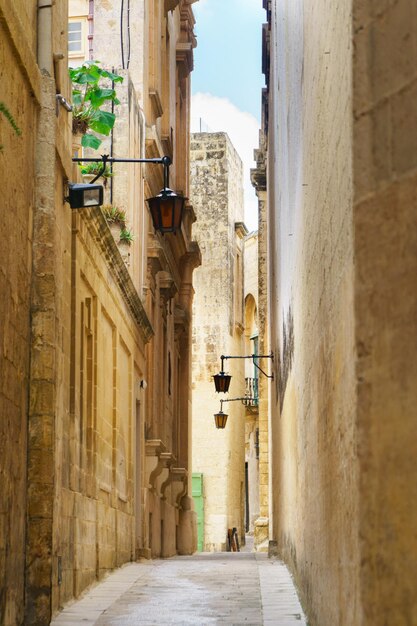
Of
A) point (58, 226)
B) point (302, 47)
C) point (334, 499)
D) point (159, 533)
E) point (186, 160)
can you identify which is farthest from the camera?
point (186, 160)

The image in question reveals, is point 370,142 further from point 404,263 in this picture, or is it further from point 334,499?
point 334,499

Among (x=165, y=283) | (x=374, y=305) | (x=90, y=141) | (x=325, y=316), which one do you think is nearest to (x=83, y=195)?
(x=90, y=141)

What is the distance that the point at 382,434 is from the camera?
490 centimetres

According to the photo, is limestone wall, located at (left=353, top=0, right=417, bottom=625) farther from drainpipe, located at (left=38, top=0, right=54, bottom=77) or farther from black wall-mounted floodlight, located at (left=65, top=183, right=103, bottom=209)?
black wall-mounted floodlight, located at (left=65, top=183, right=103, bottom=209)

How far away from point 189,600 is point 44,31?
5194mm

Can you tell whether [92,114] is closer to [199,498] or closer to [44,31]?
[44,31]

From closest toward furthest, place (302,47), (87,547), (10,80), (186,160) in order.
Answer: (10,80) → (302,47) → (87,547) → (186,160)

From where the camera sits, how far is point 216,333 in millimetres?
45125

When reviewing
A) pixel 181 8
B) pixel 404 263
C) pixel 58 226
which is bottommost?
pixel 404 263

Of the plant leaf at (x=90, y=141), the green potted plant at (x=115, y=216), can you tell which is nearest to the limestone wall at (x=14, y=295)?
the plant leaf at (x=90, y=141)

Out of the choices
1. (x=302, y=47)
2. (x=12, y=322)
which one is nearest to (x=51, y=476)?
(x=12, y=322)

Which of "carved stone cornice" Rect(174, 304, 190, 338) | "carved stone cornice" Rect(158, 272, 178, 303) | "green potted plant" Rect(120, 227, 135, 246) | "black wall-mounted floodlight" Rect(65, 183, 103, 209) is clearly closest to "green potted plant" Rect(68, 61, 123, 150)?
"green potted plant" Rect(120, 227, 135, 246)

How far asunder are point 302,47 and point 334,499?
4.53 meters

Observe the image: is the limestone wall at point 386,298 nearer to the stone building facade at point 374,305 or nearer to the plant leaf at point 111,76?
the stone building facade at point 374,305
